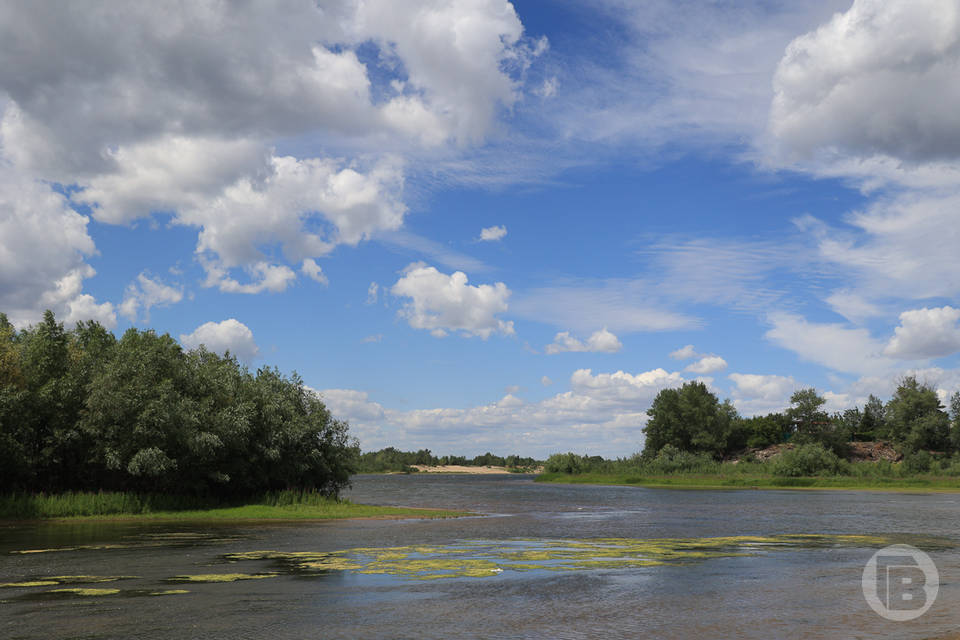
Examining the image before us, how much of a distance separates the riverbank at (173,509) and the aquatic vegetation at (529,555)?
2058 cm

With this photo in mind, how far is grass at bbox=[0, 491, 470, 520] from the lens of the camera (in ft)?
160

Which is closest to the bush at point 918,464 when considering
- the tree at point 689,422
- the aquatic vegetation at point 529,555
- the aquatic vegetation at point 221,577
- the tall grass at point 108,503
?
the tree at point 689,422

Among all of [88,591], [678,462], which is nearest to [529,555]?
[88,591]

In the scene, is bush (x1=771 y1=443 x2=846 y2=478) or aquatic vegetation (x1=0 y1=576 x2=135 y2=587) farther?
bush (x1=771 y1=443 x2=846 y2=478)

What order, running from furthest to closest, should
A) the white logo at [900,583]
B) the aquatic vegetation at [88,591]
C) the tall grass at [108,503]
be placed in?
1. the tall grass at [108,503]
2. the aquatic vegetation at [88,591]
3. the white logo at [900,583]

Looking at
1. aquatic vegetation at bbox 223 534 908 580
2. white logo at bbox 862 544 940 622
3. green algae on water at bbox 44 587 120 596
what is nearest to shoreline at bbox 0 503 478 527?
aquatic vegetation at bbox 223 534 908 580

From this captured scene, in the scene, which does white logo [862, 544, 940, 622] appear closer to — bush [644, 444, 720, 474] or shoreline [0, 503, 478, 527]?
shoreline [0, 503, 478, 527]

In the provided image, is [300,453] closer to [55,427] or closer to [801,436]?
[55,427]

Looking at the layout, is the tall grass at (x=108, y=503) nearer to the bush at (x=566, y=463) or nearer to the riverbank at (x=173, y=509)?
the riverbank at (x=173, y=509)

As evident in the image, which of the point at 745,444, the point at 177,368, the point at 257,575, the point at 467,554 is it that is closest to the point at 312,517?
the point at 177,368

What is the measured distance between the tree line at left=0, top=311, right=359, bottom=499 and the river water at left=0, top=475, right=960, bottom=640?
7538 millimetres

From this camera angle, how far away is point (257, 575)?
25031mm

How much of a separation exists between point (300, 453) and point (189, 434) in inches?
479

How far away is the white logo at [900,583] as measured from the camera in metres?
19.7
